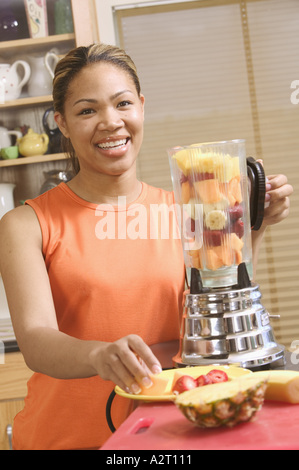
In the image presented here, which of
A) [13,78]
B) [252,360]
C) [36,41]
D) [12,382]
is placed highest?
[36,41]

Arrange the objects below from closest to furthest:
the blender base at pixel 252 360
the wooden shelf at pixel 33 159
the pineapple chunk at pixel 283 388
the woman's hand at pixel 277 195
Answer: the pineapple chunk at pixel 283 388
the blender base at pixel 252 360
the woman's hand at pixel 277 195
the wooden shelf at pixel 33 159

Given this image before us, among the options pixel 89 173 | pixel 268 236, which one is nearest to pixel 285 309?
pixel 268 236

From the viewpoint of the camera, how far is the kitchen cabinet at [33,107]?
2.33 meters

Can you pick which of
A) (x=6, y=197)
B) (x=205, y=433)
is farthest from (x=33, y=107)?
(x=205, y=433)

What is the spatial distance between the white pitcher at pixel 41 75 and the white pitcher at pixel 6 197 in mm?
382

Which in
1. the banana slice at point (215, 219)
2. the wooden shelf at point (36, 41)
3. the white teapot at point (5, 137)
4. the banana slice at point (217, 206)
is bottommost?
the banana slice at point (215, 219)

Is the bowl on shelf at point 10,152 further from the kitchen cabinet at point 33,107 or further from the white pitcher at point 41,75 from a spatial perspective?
the white pitcher at point 41,75

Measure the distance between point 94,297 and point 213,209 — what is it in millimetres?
321

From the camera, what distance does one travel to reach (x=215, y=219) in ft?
3.15

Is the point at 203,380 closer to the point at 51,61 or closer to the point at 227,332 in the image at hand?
the point at 227,332

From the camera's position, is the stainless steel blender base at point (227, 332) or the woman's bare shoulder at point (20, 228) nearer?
the stainless steel blender base at point (227, 332)

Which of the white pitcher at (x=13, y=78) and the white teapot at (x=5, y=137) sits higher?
the white pitcher at (x=13, y=78)

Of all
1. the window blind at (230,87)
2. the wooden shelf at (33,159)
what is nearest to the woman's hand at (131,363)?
the wooden shelf at (33,159)

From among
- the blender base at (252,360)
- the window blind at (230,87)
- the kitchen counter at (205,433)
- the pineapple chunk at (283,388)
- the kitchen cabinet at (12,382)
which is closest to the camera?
the kitchen counter at (205,433)
